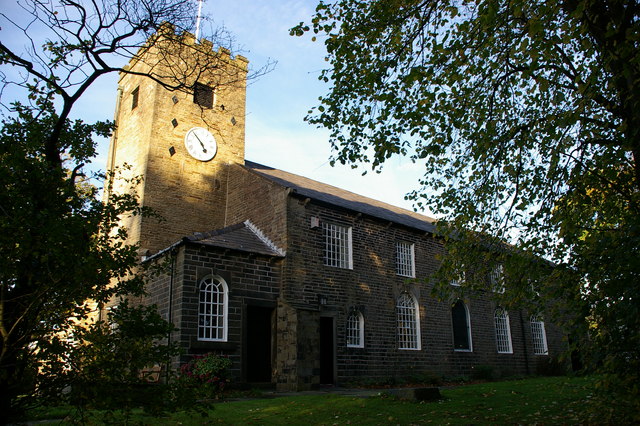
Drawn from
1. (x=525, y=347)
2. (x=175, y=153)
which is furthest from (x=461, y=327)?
(x=175, y=153)

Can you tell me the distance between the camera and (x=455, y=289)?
10.2m

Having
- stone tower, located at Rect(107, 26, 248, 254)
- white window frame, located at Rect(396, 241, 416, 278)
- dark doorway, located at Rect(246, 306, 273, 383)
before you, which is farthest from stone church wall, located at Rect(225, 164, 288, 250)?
white window frame, located at Rect(396, 241, 416, 278)

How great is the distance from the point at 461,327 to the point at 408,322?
397 centimetres

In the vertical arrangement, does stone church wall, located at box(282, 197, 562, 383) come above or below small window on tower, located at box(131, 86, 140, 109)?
below

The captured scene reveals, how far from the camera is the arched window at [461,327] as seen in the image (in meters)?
24.3

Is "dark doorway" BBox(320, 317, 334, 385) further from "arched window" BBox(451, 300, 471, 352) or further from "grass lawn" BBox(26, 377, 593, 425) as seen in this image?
"arched window" BBox(451, 300, 471, 352)

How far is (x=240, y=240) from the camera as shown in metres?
18.7

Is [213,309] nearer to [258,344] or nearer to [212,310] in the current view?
[212,310]

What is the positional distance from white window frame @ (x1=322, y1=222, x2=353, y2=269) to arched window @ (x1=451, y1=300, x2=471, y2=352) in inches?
269

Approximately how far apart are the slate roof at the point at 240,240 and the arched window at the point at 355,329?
409cm

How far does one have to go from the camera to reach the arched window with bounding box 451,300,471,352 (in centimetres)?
2430

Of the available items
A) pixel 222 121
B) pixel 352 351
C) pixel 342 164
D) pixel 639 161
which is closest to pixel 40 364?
pixel 342 164

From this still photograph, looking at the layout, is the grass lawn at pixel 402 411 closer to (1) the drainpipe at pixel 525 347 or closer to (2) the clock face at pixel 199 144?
(2) the clock face at pixel 199 144

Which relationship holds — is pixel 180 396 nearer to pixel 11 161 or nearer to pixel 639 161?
pixel 11 161
